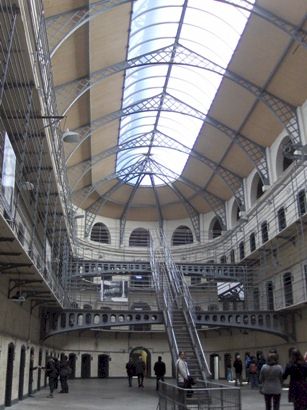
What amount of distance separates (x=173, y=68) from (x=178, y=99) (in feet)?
6.83

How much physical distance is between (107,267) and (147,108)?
767 cm

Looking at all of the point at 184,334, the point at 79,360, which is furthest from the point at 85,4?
the point at 79,360

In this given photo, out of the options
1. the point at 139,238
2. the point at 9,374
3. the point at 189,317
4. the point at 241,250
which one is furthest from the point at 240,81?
the point at 139,238

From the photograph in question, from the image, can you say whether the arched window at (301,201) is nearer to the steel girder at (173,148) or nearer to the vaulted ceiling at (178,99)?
the vaulted ceiling at (178,99)

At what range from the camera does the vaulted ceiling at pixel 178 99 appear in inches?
569

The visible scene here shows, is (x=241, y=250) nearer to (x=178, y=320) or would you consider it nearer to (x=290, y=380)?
(x=178, y=320)

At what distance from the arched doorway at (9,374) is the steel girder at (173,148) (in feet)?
38.7

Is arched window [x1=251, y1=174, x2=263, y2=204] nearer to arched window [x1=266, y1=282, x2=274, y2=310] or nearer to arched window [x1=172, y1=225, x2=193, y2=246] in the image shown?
arched window [x1=266, y1=282, x2=274, y2=310]

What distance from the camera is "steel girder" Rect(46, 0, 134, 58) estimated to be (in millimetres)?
13000

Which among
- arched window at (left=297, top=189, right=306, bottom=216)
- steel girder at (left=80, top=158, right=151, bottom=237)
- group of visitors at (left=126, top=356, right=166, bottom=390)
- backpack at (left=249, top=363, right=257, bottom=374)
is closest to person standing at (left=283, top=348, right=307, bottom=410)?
backpack at (left=249, top=363, right=257, bottom=374)

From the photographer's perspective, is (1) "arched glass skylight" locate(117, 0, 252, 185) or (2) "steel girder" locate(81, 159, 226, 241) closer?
(1) "arched glass skylight" locate(117, 0, 252, 185)

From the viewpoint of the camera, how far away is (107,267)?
74.0 ft

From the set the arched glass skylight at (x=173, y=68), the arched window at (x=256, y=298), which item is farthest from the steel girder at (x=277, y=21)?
the arched window at (x=256, y=298)

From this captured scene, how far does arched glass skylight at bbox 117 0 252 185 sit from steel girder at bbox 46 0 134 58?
1.79 m
